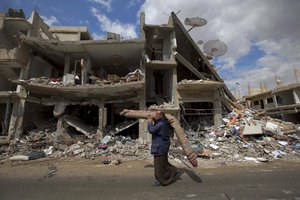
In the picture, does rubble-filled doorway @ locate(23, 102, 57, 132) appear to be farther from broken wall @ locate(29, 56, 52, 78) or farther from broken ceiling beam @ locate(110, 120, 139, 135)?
broken ceiling beam @ locate(110, 120, 139, 135)

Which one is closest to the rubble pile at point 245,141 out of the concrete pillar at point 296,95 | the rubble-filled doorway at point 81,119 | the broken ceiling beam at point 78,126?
the broken ceiling beam at point 78,126

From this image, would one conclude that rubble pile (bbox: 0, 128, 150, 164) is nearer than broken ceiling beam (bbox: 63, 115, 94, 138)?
Yes

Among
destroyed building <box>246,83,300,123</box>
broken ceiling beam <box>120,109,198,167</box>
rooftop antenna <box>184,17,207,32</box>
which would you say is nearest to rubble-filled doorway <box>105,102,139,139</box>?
broken ceiling beam <box>120,109,198,167</box>

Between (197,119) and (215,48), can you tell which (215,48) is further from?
(197,119)

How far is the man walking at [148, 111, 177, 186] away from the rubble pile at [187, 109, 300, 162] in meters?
5.49

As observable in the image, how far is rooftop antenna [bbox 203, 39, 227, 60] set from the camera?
1830 cm

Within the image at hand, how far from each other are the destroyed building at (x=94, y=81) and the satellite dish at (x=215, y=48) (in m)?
2.11

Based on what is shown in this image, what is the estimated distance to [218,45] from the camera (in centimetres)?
1836

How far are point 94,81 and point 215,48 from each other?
1221cm

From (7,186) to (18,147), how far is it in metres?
7.18

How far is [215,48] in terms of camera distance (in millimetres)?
18484

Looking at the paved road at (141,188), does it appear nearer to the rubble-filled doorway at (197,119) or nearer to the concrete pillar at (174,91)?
the concrete pillar at (174,91)

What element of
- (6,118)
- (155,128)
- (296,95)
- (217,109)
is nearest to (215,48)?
(217,109)

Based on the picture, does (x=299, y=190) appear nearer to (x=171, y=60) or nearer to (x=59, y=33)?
(x=171, y=60)
